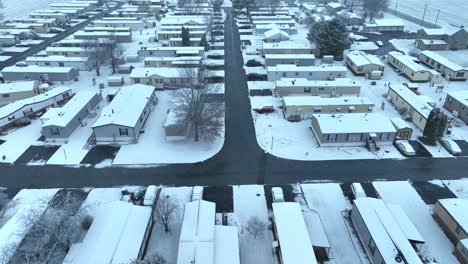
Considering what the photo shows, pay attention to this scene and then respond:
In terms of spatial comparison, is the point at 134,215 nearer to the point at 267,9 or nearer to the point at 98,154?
the point at 98,154

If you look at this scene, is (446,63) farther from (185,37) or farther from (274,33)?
(185,37)

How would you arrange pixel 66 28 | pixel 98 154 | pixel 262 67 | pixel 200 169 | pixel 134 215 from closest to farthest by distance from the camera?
pixel 134 215 < pixel 200 169 < pixel 98 154 < pixel 262 67 < pixel 66 28

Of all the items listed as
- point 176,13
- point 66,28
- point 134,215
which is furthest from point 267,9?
point 134,215

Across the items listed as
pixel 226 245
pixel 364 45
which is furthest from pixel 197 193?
pixel 364 45

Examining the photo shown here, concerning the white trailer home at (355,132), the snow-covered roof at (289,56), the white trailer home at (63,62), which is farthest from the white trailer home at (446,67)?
the white trailer home at (63,62)

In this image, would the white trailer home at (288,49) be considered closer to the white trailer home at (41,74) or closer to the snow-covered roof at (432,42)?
the snow-covered roof at (432,42)

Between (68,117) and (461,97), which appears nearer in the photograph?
(68,117)

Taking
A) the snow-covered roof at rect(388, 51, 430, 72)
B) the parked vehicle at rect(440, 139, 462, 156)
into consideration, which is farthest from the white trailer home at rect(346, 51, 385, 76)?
the parked vehicle at rect(440, 139, 462, 156)

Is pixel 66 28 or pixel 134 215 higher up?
pixel 66 28

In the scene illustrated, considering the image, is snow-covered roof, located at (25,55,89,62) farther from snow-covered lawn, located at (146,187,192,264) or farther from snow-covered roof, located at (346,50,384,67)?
snow-covered roof, located at (346,50,384,67)
